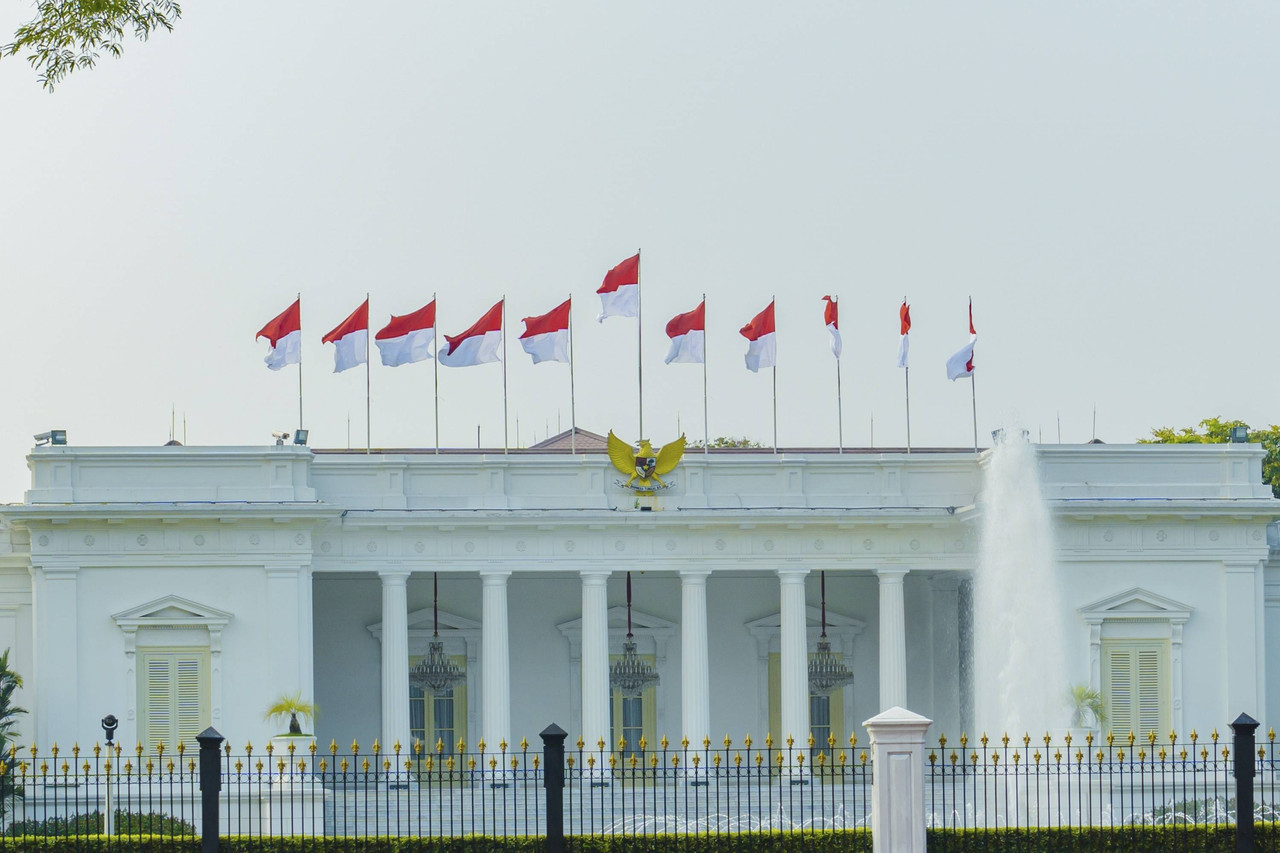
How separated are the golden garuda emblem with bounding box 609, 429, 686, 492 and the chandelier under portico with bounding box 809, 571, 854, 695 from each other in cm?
425

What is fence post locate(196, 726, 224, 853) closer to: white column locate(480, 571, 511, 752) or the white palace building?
the white palace building

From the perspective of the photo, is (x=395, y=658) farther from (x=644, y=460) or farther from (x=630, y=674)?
(x=644, y=460)

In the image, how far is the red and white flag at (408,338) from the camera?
143 ft

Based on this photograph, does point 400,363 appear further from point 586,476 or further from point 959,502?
point 959,502

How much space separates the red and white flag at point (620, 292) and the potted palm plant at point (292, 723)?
1047cm

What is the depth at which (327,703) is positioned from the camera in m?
45.0

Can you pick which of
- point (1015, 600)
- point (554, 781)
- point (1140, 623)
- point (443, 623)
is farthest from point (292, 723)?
point (1140, 623)

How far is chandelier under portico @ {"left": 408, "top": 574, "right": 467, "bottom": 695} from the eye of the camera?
144 ft

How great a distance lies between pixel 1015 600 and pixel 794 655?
15.4ft

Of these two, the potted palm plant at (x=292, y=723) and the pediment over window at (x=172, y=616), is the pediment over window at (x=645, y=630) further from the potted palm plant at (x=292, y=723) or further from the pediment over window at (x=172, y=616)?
the pediment over window at (x=172, y=616)

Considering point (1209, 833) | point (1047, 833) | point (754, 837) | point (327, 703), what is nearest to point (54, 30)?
point (754, 837)

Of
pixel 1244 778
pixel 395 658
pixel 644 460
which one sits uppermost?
pixel 644 460

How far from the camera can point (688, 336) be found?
44.6 m

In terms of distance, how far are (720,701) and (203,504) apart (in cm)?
1241
